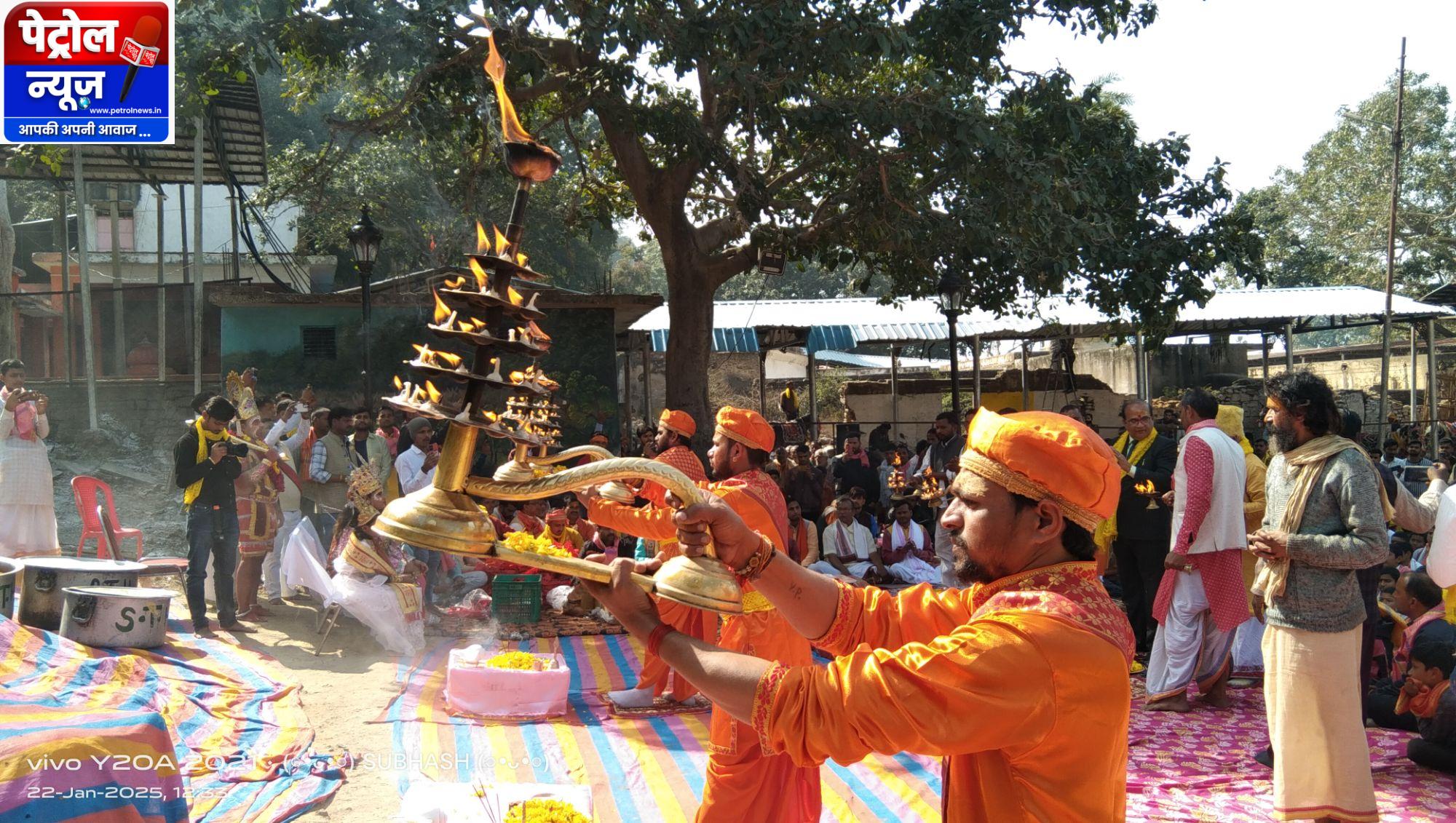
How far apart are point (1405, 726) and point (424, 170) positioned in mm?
22371

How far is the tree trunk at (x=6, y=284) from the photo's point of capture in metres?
16.6

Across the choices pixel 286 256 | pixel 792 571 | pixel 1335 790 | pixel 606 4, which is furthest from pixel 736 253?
pixel 286 256

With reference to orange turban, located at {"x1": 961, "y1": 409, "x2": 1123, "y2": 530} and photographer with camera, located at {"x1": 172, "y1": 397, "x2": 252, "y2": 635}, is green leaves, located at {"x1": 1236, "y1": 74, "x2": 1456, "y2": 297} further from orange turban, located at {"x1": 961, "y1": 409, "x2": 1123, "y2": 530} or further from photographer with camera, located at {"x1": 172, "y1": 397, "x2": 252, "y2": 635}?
orange turban, located at {"x1": 961, "y1": 409, "x2": 1123, "y2": 530}

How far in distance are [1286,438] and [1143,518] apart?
3.06 metres

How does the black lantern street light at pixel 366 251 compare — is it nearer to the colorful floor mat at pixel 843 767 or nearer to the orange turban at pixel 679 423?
the colorful floor mat at pixel 843 767

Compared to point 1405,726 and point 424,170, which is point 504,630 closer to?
point 1405,726

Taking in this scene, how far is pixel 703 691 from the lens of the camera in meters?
2.09

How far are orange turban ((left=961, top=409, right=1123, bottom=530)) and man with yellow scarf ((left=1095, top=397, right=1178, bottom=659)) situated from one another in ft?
18.8

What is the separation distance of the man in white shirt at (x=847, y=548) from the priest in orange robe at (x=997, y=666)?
862cm

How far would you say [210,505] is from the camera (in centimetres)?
848

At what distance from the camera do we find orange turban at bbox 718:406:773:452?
5.17 meters

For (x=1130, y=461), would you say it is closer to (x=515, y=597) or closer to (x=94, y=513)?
(x=515, y=597)

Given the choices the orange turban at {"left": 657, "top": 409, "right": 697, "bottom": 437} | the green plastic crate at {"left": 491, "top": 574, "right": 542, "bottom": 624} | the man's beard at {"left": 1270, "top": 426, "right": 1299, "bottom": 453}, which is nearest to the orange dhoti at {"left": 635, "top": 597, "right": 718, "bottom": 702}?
the orange turban at {"left": 657, "top": 409, "right": 697, "bottom": 437}

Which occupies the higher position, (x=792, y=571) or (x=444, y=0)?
(x=444, y=0)
